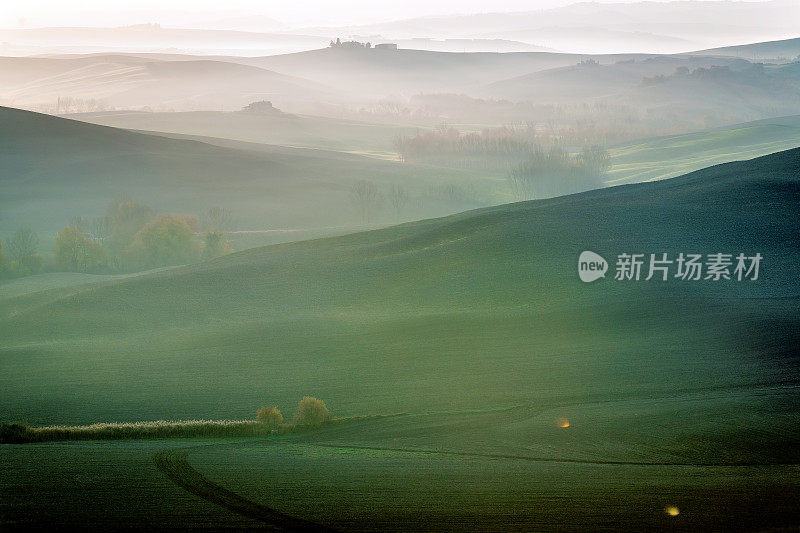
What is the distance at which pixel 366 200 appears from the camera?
461 feet

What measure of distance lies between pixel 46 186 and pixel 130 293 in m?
100

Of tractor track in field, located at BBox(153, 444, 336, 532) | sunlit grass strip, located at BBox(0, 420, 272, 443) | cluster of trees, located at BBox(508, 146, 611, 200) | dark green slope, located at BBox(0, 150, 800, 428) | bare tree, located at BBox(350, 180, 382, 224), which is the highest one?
cluster of trees, located at BBox(508, 146, 611, 200)

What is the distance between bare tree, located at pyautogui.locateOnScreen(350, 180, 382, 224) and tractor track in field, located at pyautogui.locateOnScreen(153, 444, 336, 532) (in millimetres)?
113690

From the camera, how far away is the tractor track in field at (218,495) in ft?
56.7

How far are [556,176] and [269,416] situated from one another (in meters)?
128

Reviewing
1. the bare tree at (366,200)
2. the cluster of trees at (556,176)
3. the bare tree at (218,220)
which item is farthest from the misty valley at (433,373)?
the cluster of trees at (556,176)

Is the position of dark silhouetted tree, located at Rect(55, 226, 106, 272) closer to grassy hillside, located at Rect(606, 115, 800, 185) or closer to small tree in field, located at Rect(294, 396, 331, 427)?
small tree in field, located at Rect(294, 396, 331, 427)

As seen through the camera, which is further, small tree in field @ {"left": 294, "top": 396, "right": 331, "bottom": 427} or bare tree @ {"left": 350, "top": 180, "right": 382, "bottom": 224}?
bare tree @ {"left": 350, "top": 180, "right": 382, "bottom": 224}

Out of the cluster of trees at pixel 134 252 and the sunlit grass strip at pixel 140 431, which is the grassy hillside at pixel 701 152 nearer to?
the cluster of trees at pixel 134 252

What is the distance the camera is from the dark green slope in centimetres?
3681

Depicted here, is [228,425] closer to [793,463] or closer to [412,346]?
[412,346]

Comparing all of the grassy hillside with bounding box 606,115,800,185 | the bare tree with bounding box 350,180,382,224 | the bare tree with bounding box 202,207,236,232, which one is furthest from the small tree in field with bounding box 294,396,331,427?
the grassy hillside with bounding box 606,115,800,185

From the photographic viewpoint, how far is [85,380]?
41719mm

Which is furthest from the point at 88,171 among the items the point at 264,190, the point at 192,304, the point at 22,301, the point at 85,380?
the point at 85,380
